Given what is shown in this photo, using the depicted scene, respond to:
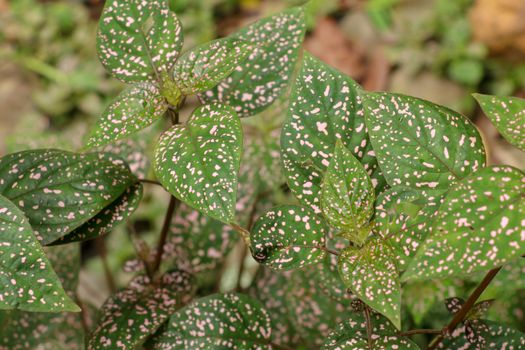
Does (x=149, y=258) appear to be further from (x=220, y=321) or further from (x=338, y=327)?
(x=338, y=327)

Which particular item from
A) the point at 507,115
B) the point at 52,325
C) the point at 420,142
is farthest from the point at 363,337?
the point at 52,325

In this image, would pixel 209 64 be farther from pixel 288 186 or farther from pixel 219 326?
pixel 219 326

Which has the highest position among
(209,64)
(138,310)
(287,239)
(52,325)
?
(209,64)

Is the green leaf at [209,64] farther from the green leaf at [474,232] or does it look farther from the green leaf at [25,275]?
the green leaf at [474,232]

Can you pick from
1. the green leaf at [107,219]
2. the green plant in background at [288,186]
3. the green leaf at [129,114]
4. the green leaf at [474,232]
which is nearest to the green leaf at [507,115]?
the green plant in background at [288,186]

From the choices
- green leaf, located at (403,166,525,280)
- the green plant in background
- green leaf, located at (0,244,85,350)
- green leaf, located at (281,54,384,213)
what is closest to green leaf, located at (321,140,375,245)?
the green plant in background
